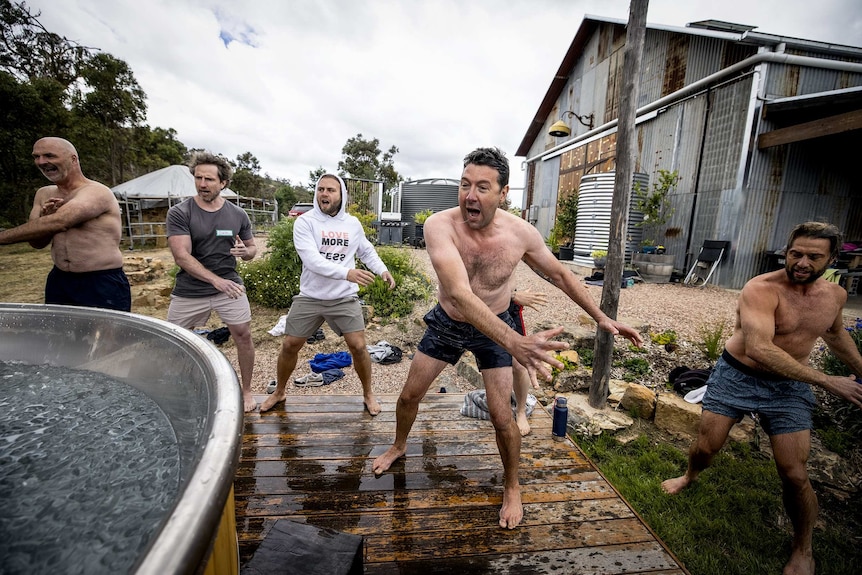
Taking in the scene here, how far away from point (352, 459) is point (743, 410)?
2.46 metres

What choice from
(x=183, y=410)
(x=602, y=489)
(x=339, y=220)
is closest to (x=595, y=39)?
(x=339, y=220)

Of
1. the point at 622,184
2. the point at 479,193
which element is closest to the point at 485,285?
the point at 479,193

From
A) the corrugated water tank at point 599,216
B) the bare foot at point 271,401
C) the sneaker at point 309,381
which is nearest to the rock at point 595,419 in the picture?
the bare foot at point 271,401

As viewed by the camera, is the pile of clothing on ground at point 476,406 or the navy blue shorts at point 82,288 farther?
the pile of clothing on ground at point 476,406

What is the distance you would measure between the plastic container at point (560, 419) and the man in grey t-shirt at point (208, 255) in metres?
2.38

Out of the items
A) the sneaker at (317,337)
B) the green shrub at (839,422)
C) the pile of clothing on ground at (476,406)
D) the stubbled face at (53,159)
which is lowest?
the sneaker at (317,337)

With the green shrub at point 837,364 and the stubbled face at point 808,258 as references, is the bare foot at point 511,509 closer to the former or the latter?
the stubbled face at point 808,258

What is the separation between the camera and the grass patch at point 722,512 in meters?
2.24

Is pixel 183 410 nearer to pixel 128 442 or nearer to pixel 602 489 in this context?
pixel 128 442

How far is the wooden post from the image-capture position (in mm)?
3152

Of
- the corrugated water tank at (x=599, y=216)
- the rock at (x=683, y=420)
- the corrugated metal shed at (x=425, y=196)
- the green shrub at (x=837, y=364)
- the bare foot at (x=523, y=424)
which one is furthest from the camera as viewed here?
the corrugated metal shed at (x=425, y=196)

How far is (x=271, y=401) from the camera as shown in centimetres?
307

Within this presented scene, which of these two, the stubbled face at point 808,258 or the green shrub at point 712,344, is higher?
the stubbled face at point 808,258

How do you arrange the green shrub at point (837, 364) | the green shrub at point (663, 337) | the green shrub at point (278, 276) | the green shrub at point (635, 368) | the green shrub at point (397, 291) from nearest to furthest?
1. the green shrub at point (837, 364)
2. the green shrub at point (635, 368)
3. the green shrub at point (663, 337)
4. the green shrub at point (397, 291)
5. the green shrub at point (278, 276)
